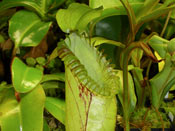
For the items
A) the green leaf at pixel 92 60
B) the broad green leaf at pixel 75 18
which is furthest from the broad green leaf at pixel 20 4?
the green leaf at pixel 92 60

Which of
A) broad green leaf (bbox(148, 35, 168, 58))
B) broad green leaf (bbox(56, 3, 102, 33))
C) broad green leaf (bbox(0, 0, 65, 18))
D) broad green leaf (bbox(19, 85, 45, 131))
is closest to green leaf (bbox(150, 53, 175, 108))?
broad green leaf (bbox(148, 35, 168, 58))

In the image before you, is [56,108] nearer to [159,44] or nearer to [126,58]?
[126,58]

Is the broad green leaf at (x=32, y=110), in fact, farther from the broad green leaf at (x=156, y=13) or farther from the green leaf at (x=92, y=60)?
the broad green leaf at (x=156, y=13)

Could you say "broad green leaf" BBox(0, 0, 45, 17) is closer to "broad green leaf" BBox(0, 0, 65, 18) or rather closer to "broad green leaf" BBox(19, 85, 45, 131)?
"broad green leaf" BBox(0, 0, 65, 18)

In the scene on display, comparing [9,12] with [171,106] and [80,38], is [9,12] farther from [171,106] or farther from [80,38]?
[171,106]

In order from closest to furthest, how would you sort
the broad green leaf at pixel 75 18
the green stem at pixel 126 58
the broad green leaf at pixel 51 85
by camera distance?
the green stem at pixel 126 58, the broad green leaf at pixel 75 18, the broad green leaf at pixel 51 85
